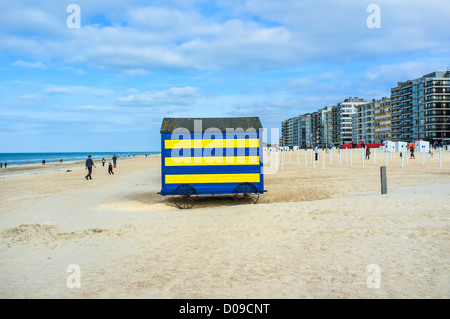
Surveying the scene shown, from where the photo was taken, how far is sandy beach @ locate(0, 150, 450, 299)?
17.8 feet

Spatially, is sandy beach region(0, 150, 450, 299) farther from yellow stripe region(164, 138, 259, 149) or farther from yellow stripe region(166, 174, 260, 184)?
yellow stripe region(164, 138, 259, 149)

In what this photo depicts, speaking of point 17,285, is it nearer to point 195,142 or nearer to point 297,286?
point 297,286

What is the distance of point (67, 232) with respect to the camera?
10.1 metres

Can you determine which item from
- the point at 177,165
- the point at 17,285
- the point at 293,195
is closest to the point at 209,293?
the point at 17,285

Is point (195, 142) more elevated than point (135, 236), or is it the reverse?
point (195, 142)

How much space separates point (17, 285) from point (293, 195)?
12.3 metres

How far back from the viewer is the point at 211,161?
1429cm

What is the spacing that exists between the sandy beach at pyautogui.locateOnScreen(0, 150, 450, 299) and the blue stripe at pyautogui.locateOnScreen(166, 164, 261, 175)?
1.71 meters

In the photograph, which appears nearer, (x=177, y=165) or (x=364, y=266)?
(x=364, y=266)

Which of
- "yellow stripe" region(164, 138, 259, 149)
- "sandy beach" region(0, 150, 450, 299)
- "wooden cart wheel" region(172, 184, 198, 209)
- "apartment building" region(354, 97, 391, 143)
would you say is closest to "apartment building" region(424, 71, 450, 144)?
"apartment building" region(354, 97, 391, 143)

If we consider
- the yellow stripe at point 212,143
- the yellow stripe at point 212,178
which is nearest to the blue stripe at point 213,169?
the yellow stripe at point 212,178

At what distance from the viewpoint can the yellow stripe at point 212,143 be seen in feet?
46.5

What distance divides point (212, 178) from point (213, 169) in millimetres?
374

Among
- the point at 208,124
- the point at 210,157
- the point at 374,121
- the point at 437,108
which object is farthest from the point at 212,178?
the point at 374,121
